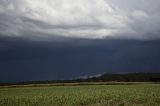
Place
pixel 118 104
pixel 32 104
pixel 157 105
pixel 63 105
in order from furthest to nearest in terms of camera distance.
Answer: pixel 32 104
pixel 63 105
pixel 118 104
pixel 157 105

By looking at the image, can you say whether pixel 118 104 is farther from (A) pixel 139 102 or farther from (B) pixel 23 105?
(B) pixel 23 105

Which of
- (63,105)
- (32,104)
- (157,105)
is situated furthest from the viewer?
(32,104)

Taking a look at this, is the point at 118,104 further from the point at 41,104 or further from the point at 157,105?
the point at 41,104

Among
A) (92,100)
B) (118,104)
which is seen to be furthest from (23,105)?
(118,104)

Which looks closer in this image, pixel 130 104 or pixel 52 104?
pixel 130 104

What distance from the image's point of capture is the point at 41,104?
159 feet

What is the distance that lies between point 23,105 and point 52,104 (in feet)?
13.8

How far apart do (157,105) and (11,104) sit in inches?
878

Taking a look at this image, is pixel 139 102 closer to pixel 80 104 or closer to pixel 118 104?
pixel 118 104

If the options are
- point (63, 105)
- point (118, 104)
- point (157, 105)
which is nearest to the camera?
point (157, 105)

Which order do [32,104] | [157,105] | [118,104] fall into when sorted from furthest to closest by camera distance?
[32,104]
[118,104]
[157,105]

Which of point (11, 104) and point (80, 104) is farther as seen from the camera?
point (11, 104)

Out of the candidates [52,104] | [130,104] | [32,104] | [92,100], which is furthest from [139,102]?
[32,104]

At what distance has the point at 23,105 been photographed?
47.9 m
